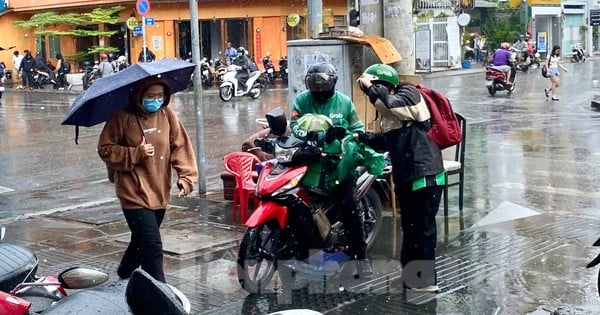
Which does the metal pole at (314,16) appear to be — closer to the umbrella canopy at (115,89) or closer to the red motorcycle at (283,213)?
the red motorcycle at (283,213)

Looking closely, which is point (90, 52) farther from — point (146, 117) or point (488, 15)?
point (146, 117)

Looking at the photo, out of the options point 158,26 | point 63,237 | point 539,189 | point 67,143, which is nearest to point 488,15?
point 158,26

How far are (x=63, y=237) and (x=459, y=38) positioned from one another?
36647mm

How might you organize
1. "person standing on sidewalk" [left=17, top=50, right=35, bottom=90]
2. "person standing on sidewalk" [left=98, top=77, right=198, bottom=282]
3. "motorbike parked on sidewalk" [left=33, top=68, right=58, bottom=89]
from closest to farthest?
"person standing on sidewalk" [left=98, top=77, right=198, bottom=282]
"motorbike parked on sidewalk" [left=33, top=68, right=58, bottom=89]
"person standing on sidewalk" [left=17, top=50, right=35, bottom=90]

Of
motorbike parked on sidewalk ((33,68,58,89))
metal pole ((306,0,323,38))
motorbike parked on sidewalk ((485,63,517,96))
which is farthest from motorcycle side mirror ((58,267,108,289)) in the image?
motorbike parked on sidewalk ((33,68,58,89))

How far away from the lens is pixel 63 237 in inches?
325

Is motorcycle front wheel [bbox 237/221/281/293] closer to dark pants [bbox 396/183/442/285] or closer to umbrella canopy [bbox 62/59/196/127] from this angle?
dark pants [bbox 396/183/442/285]

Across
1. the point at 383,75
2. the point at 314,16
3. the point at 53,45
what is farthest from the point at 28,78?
the point at 383,75

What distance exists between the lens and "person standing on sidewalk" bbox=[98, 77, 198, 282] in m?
5.37

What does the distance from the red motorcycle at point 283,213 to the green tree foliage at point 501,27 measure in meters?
41.4

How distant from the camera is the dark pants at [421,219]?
6043mm

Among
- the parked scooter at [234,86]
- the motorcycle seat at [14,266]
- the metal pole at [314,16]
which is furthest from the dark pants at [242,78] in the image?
the motorcycle seat at [14,266]

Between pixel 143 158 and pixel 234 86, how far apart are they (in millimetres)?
20729

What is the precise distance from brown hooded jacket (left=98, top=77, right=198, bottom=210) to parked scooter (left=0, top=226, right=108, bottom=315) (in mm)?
1399
